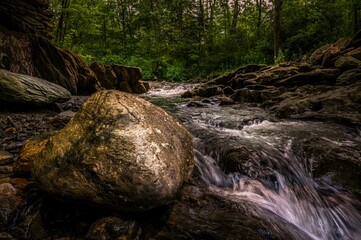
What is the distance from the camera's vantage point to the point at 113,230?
6.38ft

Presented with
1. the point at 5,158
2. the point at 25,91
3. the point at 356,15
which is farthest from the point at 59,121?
the point at 356,15

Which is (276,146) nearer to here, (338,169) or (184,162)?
(338,169)

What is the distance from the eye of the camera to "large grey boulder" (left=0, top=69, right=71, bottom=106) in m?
4.80

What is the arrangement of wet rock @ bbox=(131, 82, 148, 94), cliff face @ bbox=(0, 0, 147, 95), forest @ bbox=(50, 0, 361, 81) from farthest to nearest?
forest @ bbox=(50, 0, 361, 81)
wet rock @ bbox=(131, 82, 148, 94)
cliff face @ bbox=(0, 0, 147, 95)

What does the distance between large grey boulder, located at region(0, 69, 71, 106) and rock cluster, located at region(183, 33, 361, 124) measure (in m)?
5.65

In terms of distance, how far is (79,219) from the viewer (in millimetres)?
2162

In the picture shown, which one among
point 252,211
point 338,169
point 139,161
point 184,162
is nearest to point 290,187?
point 338,169

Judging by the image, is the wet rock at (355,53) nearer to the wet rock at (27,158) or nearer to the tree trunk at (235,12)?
the wet rock at (27,158)

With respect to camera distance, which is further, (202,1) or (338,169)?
(202,1)

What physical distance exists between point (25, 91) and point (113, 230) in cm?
440

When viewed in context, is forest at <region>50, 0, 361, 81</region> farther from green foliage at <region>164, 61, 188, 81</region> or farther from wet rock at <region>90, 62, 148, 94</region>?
wet rock at <region>90, 62, 148, 94</region>

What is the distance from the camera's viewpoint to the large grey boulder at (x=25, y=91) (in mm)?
4805

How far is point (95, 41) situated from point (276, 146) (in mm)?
25514

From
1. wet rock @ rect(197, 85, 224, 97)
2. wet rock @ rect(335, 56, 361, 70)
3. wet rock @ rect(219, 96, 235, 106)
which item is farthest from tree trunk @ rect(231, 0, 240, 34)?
wet rock @ rect(219, 96, 235, 106)
